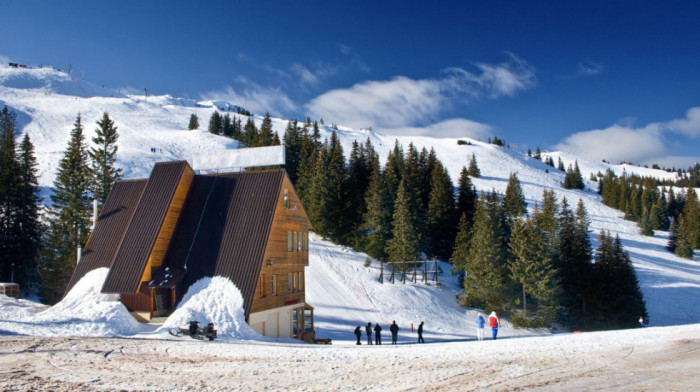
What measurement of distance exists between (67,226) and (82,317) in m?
24.5

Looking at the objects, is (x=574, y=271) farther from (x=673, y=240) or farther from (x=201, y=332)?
(x=673, y=240)

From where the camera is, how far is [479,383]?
976 centimetres

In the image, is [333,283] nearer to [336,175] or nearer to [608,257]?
[336,175]

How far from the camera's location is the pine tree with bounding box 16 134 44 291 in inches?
1570

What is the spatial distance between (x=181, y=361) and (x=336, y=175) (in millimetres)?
41590

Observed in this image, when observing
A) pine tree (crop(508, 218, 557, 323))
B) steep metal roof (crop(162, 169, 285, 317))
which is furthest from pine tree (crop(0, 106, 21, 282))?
pine tree (crop(508, 218, 557, 323))

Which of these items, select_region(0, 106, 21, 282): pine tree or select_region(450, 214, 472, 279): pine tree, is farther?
select_region(450, 214, 472, 279): pine tree

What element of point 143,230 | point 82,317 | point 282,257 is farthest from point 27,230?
point 282,257

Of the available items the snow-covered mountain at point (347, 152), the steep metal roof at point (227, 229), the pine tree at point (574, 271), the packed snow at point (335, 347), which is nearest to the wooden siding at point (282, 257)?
the steep metal roof at point (227, 229)

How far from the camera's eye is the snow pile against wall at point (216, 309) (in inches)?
787

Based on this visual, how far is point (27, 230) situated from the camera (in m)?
41.2

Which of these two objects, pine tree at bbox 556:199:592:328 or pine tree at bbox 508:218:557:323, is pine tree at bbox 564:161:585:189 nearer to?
pine tree at bbox 556:199:592:328

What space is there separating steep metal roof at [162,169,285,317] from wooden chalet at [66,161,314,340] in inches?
2.3

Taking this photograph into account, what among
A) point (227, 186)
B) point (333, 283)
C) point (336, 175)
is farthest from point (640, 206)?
point (227, 186)
